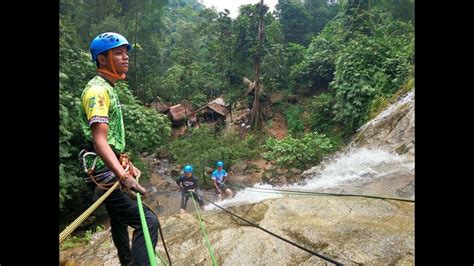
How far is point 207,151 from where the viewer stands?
1521cm

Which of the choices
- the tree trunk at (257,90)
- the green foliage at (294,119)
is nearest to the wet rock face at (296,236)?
the green foliage at (294,119)

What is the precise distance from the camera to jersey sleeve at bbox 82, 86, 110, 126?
1.69m

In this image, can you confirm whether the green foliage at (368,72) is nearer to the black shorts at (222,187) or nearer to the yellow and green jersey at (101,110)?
the black shorts at (222,187)

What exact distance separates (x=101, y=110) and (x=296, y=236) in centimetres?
256

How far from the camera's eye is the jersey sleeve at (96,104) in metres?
1.69

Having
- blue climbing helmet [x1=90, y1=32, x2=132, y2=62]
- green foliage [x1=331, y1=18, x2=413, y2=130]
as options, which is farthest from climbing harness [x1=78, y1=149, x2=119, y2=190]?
green foliage [x1=331, y1=18, x2=413, y2=130]

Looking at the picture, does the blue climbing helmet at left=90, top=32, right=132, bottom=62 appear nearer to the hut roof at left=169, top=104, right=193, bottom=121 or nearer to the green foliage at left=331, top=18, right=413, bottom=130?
the green foliage at left=331, top=18, right=413, bottom=130

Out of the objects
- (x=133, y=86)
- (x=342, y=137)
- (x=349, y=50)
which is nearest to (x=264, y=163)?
(x=342, y=137)

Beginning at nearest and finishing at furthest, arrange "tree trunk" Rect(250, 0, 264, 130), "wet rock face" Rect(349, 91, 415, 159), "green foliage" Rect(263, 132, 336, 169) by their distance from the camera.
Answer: "wet rock face" Rect(349, 91, 415, 159)
"green foliage" Rect(263, 132, 336, 169)
"tree trunk" Rect(250, 0, 264, 130)

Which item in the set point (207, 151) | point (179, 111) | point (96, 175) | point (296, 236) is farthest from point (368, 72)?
point (96, 175)

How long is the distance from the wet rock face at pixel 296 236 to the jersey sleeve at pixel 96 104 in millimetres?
2064
